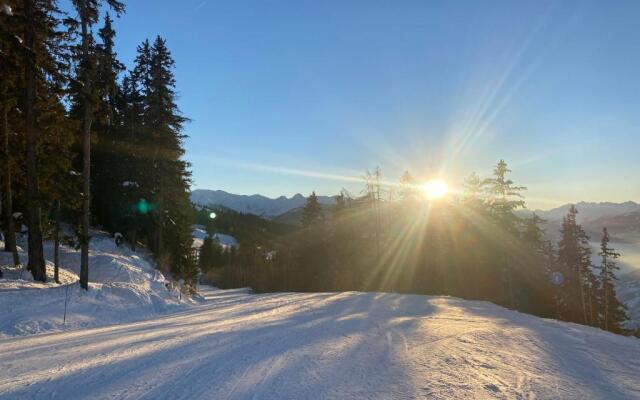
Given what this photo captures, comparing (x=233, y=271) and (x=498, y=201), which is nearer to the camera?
(x=498, y=201)

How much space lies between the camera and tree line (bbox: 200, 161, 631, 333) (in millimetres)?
36000

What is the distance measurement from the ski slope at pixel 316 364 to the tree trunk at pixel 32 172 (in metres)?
7.64

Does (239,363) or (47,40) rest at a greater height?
(47,40)

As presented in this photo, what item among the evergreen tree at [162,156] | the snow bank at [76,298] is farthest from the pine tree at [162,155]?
the snow bank at [76,298]

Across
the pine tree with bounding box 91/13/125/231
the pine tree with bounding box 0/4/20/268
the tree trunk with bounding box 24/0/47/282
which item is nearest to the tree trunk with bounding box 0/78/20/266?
the pine tree with bounding box 0/4/20/268

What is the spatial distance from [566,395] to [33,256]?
1749 cm

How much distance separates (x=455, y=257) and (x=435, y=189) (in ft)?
46.8

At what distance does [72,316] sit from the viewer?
39.6ft

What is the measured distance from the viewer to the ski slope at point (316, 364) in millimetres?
5086

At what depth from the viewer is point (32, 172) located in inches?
613

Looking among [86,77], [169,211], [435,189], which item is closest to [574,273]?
[435,189]

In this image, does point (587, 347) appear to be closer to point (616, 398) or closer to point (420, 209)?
point (616, 398)

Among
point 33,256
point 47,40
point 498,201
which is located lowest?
point 33,256

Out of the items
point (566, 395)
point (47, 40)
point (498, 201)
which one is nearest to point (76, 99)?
point (47, 40)
